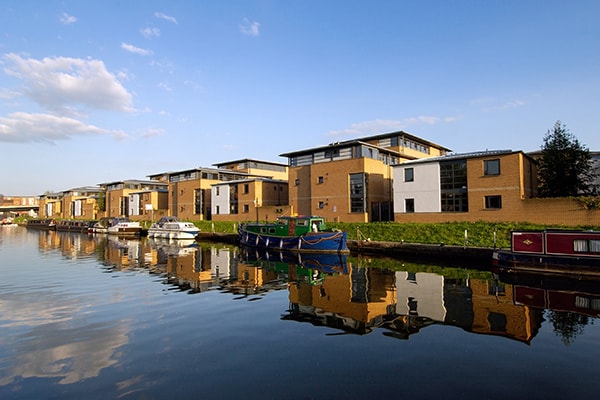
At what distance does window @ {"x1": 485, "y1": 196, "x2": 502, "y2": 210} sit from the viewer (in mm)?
36469

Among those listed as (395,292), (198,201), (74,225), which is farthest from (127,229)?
(395,292)

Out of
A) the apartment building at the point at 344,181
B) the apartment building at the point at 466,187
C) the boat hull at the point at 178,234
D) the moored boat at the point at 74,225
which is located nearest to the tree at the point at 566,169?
the apartment building at the point at 466,187

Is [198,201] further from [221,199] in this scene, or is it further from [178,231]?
[178,231]

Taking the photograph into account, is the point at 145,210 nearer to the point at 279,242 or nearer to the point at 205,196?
the point at 205,196

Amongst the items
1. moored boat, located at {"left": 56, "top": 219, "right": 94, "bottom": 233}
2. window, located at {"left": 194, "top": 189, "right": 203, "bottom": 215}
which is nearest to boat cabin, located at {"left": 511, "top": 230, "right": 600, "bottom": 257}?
window, located at {"left": 194, "top": 189, "right": 203, "bottom": 215}

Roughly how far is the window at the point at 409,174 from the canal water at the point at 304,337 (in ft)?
65.3

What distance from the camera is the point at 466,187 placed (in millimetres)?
38719

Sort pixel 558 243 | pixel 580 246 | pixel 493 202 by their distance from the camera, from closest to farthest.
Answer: pixel 580 246, pixel 558 243, pixel 493 202

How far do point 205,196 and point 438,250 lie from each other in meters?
50.7

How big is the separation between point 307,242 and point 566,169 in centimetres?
2947

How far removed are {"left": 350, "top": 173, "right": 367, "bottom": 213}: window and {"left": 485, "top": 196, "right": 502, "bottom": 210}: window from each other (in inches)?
550

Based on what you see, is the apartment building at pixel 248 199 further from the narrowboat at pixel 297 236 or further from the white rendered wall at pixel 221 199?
the narrowboat at pixel 297 236

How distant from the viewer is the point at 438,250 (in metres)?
31.0

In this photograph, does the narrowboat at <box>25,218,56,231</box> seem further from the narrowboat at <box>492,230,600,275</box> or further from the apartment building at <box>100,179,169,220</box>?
the narrowboat at <box>492,230,600,275</box>
